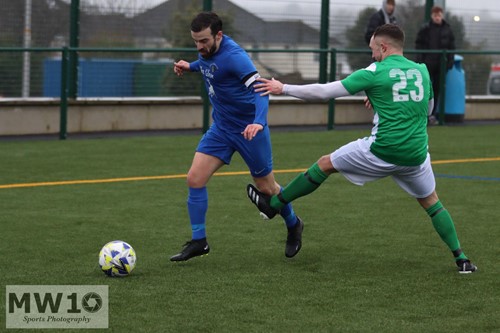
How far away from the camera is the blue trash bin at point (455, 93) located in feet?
66.7

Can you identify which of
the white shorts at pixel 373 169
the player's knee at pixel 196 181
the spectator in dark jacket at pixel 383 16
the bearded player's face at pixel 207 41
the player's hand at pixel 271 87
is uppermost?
the spectator in dark jacket at pixel 383 16

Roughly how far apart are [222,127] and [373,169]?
50.3 inches

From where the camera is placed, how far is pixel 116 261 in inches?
290

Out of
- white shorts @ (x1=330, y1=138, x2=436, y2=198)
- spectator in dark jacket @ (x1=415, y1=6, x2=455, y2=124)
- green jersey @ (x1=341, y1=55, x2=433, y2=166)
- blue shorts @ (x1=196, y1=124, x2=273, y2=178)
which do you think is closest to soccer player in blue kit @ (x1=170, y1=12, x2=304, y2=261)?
blue shorts @ (x1=196, y1=124, x2=273, y2=178)

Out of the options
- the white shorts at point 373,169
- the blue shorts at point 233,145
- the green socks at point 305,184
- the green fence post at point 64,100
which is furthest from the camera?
the green fence post at point 64,100

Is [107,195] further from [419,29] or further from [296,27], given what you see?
[419,29]

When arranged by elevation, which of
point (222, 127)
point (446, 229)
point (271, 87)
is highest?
point (271, 87)

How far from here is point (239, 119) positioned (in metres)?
8.25

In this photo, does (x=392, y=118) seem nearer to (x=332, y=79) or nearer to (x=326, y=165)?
(x=326, y=165)

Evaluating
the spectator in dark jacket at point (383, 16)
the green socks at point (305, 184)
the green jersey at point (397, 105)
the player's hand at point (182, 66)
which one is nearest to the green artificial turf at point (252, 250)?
the green socks at point (305, 184)

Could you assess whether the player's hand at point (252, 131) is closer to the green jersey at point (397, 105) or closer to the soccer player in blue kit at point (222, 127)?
the soccer player in blue kit at point (222, 127)

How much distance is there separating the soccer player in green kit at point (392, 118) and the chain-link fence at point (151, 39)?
32.4 ft

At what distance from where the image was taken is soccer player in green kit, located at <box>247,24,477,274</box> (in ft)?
24.2

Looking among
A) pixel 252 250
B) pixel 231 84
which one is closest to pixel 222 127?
pixel 231 84
